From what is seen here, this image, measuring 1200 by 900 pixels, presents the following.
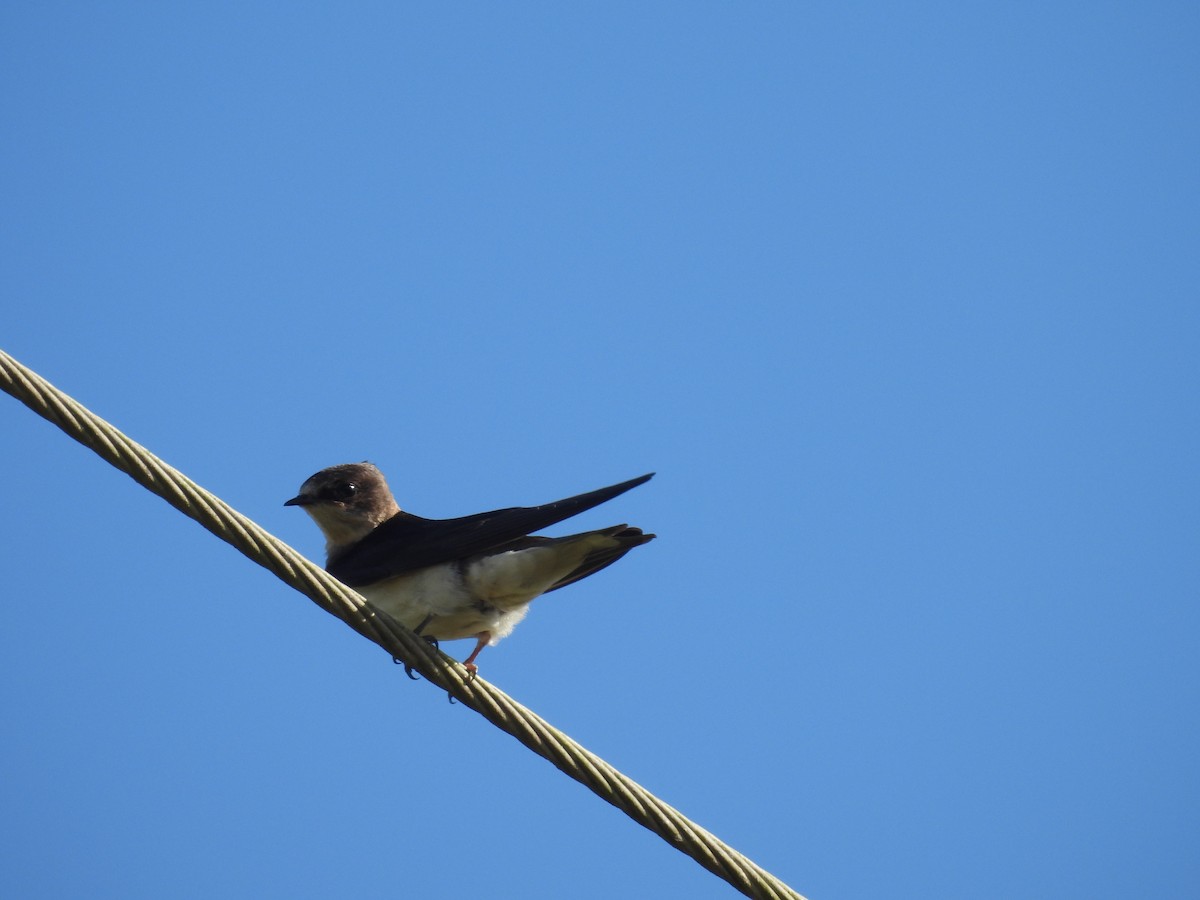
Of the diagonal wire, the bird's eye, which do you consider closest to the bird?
the bird's eye

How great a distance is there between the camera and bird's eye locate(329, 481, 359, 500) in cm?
802

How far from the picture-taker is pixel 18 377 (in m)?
3.52

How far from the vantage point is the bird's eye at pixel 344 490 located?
802 cm

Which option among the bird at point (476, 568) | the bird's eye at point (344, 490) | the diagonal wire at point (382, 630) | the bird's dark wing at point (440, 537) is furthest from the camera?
the bird's eye at point (344, 490)

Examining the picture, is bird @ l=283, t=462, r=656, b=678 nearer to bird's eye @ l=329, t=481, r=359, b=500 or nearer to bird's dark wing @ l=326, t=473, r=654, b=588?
bird's dark wing @ l=326, t=473, r=654, b=588

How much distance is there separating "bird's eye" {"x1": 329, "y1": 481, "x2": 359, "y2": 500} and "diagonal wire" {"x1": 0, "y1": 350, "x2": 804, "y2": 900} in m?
3.57

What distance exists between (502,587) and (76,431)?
301cm

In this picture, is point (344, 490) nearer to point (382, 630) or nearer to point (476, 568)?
point (476, 568)

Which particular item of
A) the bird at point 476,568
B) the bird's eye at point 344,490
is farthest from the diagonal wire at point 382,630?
the bird's eye at point 344,490

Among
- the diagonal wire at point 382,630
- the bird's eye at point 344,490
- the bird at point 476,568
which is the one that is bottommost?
the diagonal wire at point 382,630

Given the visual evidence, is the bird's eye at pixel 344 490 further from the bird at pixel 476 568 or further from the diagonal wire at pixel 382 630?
the diagonal wire at pixel 382 630

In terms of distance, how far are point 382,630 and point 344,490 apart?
3790 millimetres

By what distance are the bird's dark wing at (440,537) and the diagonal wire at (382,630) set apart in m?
1.09

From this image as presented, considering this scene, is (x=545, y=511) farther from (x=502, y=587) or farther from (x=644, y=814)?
(x=644, y=814)
